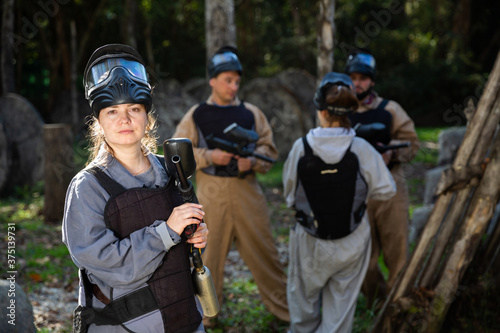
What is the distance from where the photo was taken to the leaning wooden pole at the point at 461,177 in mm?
3297

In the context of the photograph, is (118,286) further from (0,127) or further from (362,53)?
(0,127)

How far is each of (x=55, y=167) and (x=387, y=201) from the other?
4836 mm

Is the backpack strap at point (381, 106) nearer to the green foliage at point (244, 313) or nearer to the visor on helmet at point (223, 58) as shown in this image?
the visor on helmet at point (223, 58)

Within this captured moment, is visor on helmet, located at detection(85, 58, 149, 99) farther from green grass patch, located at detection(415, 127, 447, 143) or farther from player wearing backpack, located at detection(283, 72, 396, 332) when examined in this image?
green grass patch, located at detection(415, 127, 447, 143)

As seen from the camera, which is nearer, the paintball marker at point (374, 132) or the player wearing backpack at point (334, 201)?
the player wearing backpack at point (334, 201)

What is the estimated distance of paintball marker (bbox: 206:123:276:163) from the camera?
13.1 ft

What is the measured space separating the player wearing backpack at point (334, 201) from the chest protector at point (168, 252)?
1.48 m

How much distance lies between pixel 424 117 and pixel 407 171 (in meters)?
7.54

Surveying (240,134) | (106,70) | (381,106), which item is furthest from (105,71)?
(381,106)

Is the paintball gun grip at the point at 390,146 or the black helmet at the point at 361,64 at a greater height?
the black helmet at the point at 361,64

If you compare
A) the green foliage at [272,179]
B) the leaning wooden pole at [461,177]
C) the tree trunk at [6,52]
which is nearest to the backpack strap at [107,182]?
the leaning wooden pole at [461,177]

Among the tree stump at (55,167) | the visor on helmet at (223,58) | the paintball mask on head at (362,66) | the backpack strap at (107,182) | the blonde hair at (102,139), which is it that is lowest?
the tree stump at (55,167)

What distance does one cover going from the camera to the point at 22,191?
9031mm

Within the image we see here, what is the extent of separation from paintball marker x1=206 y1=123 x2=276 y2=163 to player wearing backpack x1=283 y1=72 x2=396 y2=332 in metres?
0.52
